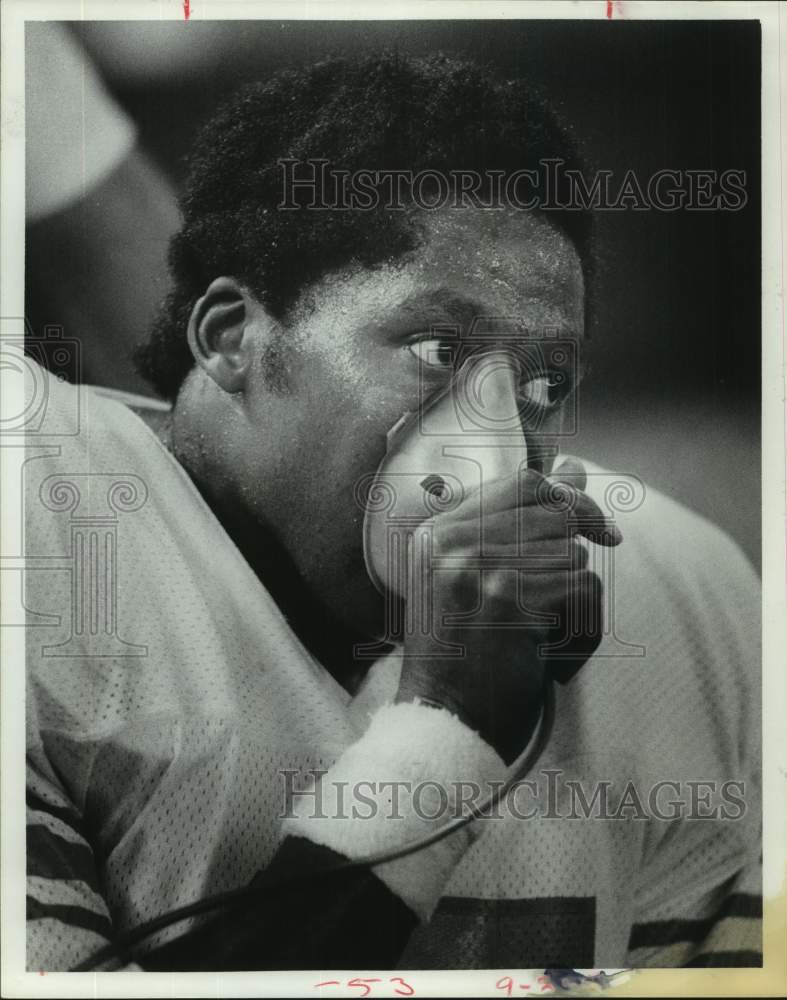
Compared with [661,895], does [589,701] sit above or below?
above

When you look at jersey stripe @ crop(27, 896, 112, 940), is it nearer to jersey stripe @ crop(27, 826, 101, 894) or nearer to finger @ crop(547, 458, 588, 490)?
jersey stripe @ crop(27, 826, 101, 894)

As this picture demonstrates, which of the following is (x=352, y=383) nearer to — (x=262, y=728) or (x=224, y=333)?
(x=224, y=333)

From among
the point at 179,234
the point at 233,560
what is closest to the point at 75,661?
the point at 233,560

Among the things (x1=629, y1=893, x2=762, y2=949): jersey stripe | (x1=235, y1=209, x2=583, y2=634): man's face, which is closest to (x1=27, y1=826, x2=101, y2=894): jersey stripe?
Answer: (x1=235, y1=209, x2=583, y2=634): man's face

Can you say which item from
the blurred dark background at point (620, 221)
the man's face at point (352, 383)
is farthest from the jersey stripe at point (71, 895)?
the blurred dark background at point (620, 221)

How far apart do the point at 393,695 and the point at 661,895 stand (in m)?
0.60

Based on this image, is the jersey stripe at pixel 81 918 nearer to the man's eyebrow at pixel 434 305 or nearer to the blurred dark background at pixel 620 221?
the blurred dark background at pixel 620 221

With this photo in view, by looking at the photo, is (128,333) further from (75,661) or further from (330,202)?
(75,661)

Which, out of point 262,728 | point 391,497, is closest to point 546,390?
point 391,497

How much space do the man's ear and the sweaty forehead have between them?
0.37ft

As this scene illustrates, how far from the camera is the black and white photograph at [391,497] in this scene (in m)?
1.80

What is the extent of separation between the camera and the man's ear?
1851 millimetres

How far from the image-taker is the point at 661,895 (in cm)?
185

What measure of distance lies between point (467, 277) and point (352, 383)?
0.28 m
